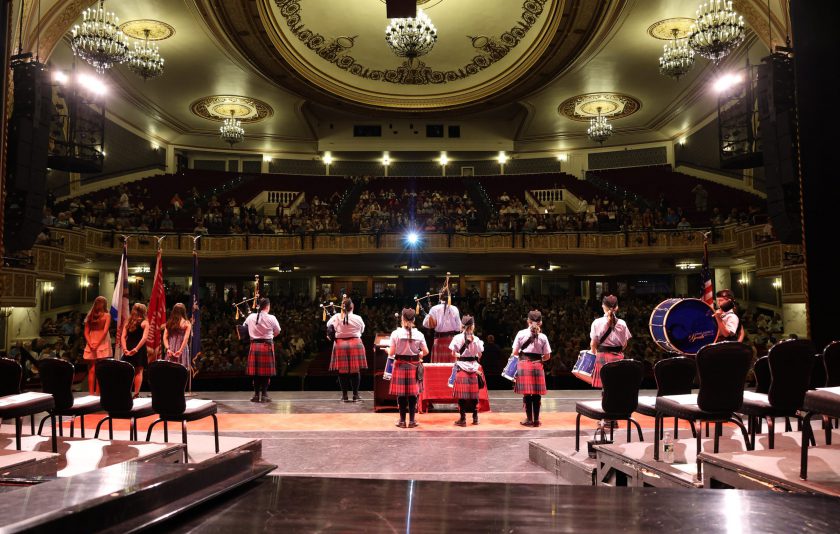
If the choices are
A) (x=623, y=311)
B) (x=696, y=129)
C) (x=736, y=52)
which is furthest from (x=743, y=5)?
(x=696, y=129)

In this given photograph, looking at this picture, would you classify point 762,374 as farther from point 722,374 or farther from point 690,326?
point 722,374

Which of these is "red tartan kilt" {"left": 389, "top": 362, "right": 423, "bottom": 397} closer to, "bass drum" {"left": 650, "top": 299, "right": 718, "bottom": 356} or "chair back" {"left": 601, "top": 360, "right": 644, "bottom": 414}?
"chair back" {"left": 601, "top": 360, "right": 644, "bottom": 414}

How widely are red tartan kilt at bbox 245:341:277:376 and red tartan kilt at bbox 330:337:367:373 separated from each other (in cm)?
98

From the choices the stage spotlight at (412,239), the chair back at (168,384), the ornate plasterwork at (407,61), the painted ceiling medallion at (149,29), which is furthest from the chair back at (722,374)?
the painted ceiling medallion at (149,29)

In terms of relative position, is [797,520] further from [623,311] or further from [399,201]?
[399,201]

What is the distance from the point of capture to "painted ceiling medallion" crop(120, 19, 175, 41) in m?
13.9

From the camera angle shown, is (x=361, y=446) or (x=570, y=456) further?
(x=361, y=446)

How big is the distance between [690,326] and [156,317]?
702 centimetres

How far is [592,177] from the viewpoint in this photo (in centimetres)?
2203

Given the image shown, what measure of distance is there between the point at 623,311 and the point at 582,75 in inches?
282

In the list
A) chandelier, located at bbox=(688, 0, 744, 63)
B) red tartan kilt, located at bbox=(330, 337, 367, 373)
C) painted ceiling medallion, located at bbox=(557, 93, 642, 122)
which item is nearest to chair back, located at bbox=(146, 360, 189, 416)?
red tartan kilt, located at bbox=(330, 337, 367, 373)

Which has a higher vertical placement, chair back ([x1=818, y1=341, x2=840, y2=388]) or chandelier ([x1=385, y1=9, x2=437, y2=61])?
chandelier ([x1=385, y1=9, x2=437, y2=61])

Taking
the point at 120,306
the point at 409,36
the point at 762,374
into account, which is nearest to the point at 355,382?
the point at 120,306

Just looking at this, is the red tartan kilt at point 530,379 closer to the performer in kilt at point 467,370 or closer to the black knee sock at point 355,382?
the performer in kilt at point 467,370
